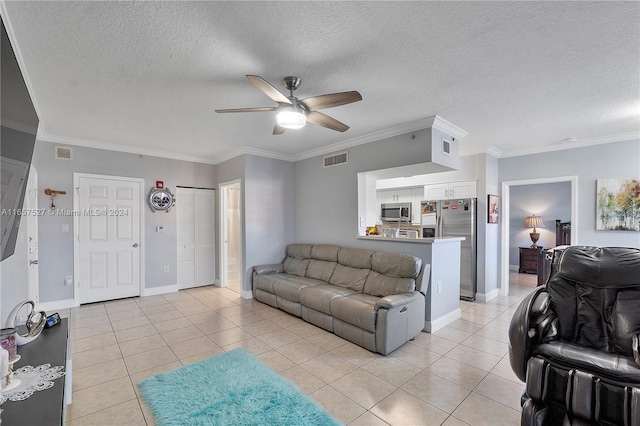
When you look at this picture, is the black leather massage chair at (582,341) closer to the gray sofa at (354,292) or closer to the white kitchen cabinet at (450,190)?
the gray sofa at (354,292)

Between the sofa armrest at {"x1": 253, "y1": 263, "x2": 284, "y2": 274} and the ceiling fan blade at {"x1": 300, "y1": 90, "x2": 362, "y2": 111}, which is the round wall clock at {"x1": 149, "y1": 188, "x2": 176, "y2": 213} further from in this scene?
the ceiling fan blade at {"x1": 300, "y1": 90, "x2": 362, "y2": 111}

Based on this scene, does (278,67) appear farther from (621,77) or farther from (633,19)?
(621,77)

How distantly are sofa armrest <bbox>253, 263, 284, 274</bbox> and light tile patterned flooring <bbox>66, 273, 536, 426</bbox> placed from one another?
63 cm

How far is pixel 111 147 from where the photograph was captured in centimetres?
473

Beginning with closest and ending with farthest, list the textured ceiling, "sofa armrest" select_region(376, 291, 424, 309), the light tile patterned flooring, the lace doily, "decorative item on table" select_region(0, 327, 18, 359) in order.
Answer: the lace doily → "decorative item on table" select_region(0, 327, 18, 359) → the textured ceiling → the light tile patterned flooring → "sofa armrest" select_region(376, 291, 424, 309)

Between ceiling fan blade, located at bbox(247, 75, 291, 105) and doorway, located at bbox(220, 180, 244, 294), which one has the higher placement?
ceiling fan blade, located at bbox(247, 75, 291, 105)

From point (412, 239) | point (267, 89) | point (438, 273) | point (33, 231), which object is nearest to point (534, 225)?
point (438, 273)

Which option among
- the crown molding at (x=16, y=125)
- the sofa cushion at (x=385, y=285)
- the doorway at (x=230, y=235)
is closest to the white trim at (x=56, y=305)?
the doorway at (x=230, y=235)

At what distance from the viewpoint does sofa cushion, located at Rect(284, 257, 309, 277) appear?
479 cm

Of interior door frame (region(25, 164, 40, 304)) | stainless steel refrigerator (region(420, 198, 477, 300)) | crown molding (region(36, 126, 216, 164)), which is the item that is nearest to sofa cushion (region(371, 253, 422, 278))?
stainless steel refrigerator (region(420, 198, 477, 300))

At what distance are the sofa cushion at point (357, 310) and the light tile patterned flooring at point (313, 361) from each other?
0.27m

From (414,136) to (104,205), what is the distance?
488 centimetres

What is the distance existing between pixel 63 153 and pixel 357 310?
4837mm

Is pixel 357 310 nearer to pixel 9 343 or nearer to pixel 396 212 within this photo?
pixel 9 343
